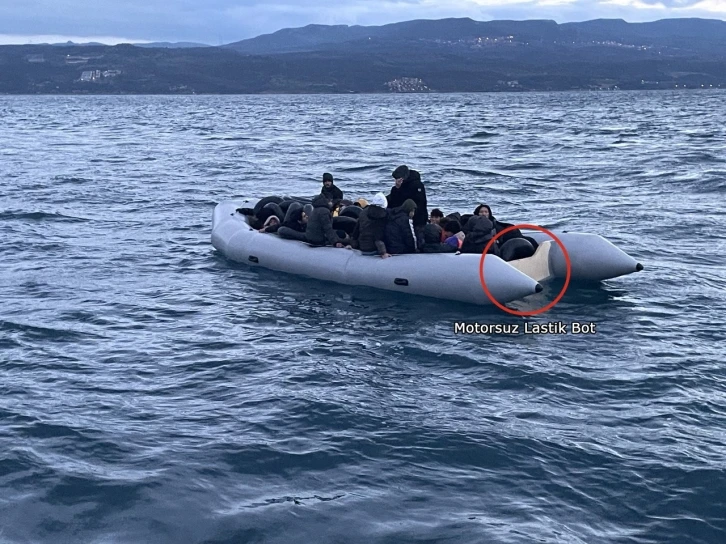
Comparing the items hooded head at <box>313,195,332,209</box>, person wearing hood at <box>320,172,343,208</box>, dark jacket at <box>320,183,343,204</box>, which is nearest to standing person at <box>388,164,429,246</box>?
hooded head at <box>313,195,332,209</box>

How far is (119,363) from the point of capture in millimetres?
10992

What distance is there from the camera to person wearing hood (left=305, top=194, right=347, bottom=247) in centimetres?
1505

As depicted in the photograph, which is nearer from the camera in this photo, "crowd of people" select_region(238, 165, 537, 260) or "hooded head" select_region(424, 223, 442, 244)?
"crowd of people" select_region(238, 165, 537, 260)

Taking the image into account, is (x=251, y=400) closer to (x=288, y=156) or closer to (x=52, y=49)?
(x=288, y=156)

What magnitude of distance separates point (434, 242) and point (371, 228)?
1.06m

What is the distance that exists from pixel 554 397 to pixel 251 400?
3.35 metres

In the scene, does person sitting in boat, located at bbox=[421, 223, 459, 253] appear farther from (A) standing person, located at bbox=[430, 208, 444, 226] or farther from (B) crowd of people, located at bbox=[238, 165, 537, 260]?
(A) standing person, located at bbox=[430, 208, 444, 226]

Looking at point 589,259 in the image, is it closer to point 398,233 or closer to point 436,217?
point 436,217

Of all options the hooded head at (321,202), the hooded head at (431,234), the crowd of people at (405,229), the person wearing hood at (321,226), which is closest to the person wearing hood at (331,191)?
the crowd of people at (405,229)

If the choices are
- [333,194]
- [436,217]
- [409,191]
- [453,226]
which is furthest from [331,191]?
[453,226]

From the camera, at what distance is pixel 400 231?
14.2 m

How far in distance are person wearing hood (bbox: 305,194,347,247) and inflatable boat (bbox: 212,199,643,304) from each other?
0.57 feet

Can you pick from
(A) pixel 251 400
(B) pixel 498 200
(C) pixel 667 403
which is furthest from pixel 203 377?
(B) pixel 498 200

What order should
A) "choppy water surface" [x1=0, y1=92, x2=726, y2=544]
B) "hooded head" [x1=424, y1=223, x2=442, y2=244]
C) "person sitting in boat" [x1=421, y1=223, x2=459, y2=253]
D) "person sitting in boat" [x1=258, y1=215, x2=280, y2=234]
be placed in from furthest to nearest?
1. "person sitting in boat" [x1=258, y1=215, x2=280, y2=234]
2. "hooded head" [x1=424, y1=223, x2=442, y2=244]
3. "person sitting in boat" [x1=421, y1=223, x2=459, y2=253]
4. "choppy water surface" [x1=0, y1=92, x2=726, y2=544]
